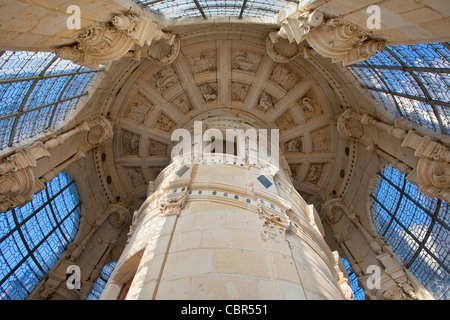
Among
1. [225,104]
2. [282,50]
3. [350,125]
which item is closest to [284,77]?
[282,50]

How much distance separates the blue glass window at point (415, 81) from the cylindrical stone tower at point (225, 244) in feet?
19.6

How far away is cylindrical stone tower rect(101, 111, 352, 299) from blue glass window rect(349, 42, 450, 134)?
235 inches

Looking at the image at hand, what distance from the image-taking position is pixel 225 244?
24.8 ft

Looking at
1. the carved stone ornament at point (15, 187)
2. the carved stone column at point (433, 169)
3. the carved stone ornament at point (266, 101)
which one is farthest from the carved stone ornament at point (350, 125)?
the carved stone ornament at point (15, 187)

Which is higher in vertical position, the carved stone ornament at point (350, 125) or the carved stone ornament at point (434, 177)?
the carved stone ornament at point (350, 125)

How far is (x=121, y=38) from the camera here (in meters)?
10.5

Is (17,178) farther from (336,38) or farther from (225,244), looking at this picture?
(336,38)

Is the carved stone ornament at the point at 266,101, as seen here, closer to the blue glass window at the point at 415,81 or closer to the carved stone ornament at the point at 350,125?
the carved stone ornament at the point at 350,125

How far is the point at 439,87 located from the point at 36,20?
12116 mm

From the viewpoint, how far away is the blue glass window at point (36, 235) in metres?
12.6

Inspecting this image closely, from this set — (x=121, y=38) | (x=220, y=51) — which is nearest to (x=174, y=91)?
(x=220, y=51)

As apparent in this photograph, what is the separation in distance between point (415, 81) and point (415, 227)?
278 inches

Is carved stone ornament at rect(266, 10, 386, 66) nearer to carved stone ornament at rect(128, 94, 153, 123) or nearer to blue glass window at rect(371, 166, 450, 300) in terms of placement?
blue glass window at rect(371, 166, 450, 300)

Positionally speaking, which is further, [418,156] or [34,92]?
[34,92]
